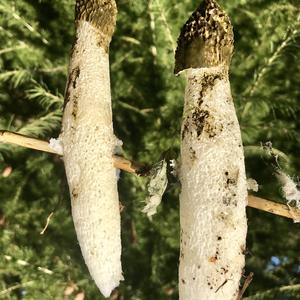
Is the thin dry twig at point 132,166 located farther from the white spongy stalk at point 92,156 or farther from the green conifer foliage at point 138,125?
the green conifer foliage at point 138,125

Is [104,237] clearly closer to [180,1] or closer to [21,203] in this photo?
[21,203]

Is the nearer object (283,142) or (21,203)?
(283,142)

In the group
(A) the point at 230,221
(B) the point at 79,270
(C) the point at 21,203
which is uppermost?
(A) the point at 230,221

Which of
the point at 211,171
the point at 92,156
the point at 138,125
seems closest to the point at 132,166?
the point at 92,156

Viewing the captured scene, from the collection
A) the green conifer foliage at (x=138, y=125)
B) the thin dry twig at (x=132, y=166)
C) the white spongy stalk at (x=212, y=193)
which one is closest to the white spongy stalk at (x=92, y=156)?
the thin dry twig at (x=132, y=166)

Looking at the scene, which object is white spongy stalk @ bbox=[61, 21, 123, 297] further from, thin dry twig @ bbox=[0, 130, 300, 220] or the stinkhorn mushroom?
the stinkhorn mushroom

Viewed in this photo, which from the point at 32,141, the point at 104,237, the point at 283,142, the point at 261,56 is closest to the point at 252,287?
the point at 283,142
